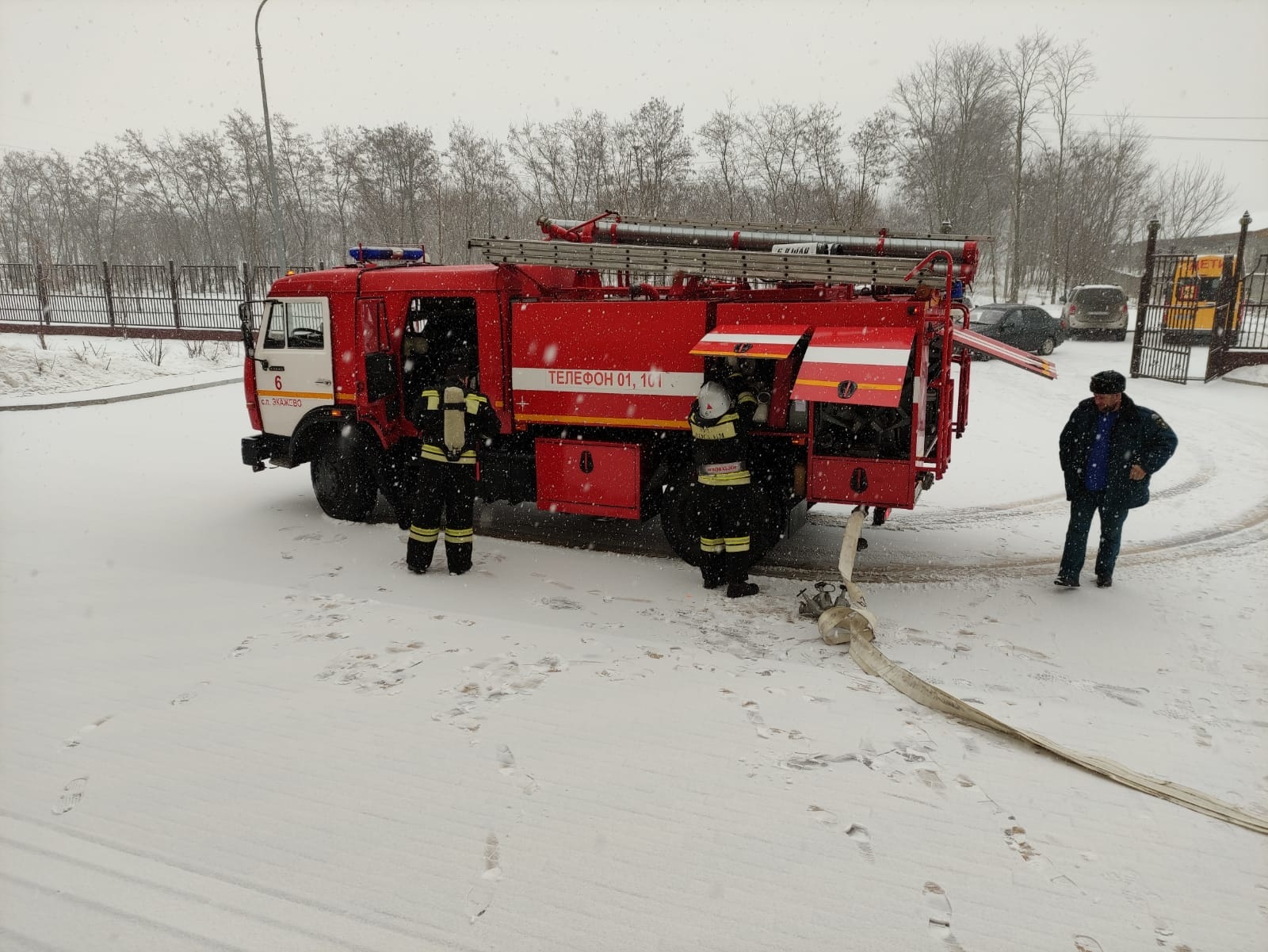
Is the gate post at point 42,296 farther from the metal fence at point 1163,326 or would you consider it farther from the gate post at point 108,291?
the metal fence at point 1163,326

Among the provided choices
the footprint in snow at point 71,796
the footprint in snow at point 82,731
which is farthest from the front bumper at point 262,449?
the footprint in snow at point 71,796

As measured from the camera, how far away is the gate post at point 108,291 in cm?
2242

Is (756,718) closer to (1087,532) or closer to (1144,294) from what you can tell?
(1087,532)

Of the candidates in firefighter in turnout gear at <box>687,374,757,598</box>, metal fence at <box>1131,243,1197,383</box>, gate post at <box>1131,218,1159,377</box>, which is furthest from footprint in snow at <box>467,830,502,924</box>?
metal fence at <box>1131,243,1197,383</box>

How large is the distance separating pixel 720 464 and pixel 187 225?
6484 centimetres

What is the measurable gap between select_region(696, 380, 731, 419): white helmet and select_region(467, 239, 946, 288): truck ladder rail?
928 mm

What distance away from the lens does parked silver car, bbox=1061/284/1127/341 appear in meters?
23.4

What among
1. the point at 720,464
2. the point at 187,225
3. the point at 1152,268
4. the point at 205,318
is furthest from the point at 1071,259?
the point at 187,225

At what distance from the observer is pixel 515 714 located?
4.02 metres

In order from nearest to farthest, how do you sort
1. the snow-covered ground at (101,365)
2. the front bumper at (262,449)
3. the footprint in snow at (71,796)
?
the footprint in snow at (71,796)
the front bumper at (262,449)
the snow-covered ground at (101,365)

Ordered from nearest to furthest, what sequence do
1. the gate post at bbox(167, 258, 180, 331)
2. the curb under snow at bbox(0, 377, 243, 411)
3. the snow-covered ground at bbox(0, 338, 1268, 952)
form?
the snow-covered ground at bbox(0, 338, 1268, 952)
the curb under snow at bbox(0, 377, 243, 411)
the gate post at bbox(167, 258, 180, 331)

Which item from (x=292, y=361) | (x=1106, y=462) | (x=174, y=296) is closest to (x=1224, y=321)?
(x=1106, y=462)

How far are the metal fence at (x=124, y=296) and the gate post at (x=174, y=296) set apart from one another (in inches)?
0.8

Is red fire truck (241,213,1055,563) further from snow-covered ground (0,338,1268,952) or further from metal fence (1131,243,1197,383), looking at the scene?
metal fence (1131,243,1197,383)
